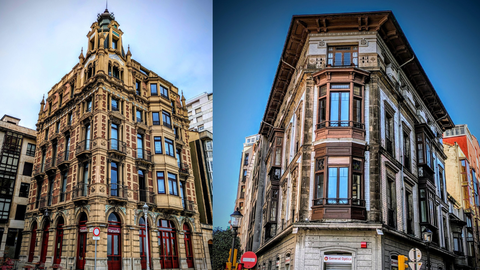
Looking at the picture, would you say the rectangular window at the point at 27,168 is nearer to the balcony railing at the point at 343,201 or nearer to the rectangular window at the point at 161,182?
the rectangular window at the point at 161,182

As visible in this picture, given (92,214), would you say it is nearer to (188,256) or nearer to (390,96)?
(188,256)

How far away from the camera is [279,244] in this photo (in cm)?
1984

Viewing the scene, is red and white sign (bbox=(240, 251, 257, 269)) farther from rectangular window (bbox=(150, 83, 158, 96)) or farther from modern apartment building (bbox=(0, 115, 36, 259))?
modern apartment building (bbox=(0, 115, 36, 259))

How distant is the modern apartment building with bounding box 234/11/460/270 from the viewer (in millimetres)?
15031

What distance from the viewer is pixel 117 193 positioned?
24359mm

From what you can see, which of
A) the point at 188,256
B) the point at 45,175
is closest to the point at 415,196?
the point at 188,256

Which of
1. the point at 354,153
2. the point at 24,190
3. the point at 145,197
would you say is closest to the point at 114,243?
the point at 145,197

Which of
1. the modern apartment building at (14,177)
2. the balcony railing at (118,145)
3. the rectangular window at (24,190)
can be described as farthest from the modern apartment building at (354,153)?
the rectangular window at (24,190)

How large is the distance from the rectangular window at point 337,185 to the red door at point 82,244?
14.7m

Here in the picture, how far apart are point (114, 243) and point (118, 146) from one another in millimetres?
5943

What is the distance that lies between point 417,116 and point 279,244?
419 inches

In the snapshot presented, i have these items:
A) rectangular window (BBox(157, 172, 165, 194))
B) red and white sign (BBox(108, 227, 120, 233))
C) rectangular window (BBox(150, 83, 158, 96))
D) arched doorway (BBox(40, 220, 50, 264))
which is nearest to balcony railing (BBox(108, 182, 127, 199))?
red and white sign (BBox(108, 227, 120, 233))

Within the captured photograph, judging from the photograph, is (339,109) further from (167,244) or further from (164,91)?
(164,91)

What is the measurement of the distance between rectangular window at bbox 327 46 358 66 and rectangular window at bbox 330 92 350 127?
1774 mm
